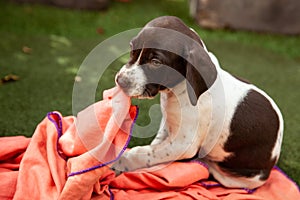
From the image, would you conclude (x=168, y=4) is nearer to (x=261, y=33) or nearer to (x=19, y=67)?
(x=261, y=33)

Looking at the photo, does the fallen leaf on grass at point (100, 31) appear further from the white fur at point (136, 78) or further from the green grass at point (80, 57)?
the white fur at point (136, 78)

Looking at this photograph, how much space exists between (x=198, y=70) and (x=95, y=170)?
2.93 ft

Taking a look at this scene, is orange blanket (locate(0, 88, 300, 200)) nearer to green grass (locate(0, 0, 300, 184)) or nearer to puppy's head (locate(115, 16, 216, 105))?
puppy's head (locate(115, 16, 216, 105))

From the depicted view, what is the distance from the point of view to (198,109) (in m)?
2.91

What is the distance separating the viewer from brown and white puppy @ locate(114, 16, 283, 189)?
102 inches

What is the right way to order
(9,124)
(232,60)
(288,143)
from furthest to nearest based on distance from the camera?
(232,60) < (288,143) < (9,124)

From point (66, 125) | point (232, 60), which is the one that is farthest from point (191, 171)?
point (232, 60)

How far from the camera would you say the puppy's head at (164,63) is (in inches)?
101

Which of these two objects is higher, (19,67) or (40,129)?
(40,129)

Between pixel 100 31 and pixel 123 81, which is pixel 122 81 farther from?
pixel 100 31

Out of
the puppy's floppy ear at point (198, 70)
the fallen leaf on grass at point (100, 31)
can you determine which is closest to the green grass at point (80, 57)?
the fallen leaf on grass at point (100, 31)

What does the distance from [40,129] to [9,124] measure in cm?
57

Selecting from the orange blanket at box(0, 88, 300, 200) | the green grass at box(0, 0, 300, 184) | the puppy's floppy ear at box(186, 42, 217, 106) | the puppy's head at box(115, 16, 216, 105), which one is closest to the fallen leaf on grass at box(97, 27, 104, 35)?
the green grass at box(0, 0, 300, 184)

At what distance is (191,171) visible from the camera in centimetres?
310
